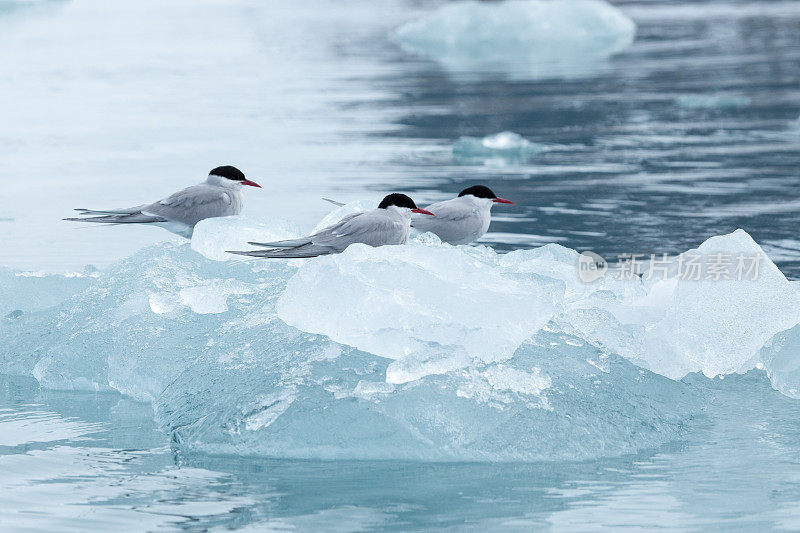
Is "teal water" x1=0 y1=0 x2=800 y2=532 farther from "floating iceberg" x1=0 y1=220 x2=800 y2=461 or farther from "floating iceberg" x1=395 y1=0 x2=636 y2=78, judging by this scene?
"floating iceberg" x1=395 y1=0 x2=636 y2=78

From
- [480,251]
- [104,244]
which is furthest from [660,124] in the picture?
[480,251]

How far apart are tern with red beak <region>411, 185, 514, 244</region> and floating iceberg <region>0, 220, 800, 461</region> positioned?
0.47 m

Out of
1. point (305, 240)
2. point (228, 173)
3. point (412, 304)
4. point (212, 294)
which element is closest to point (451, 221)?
point (305, 240)

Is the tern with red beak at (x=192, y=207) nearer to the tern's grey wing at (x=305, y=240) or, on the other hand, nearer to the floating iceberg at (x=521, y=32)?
the tern's grey wing at (x=305, y=240)

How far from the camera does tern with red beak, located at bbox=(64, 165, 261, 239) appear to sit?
6508 millimetres

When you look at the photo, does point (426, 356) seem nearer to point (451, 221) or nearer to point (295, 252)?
point (295, 252)

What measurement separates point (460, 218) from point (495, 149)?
7563 millimetres

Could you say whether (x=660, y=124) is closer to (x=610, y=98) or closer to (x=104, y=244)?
(x=610, y=98)

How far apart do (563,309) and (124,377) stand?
1981 mm

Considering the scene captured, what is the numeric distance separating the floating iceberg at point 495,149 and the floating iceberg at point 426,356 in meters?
7.78

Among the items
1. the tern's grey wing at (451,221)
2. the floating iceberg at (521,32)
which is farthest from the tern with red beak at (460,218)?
the floating iceberg at (521,32)

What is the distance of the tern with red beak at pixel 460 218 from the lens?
6.51m

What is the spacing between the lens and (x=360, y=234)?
571cm

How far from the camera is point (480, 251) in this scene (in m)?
6.36
